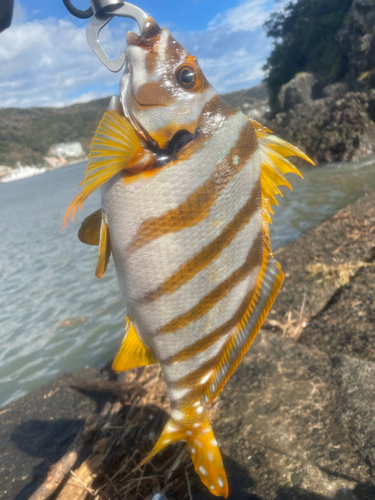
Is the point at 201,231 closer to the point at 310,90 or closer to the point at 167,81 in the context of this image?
the point at 167,81

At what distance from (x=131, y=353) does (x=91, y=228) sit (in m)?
0.57

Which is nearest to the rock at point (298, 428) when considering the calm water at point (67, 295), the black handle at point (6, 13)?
the black handle at point (6, 13)

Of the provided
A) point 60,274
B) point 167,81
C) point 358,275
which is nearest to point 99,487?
point 167,81

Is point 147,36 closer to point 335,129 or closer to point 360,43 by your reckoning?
point 335,129

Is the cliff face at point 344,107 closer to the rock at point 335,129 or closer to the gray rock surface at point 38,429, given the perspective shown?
the rock at point 335,129

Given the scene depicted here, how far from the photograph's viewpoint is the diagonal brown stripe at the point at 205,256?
1220mm

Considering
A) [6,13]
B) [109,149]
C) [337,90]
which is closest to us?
[109,149]

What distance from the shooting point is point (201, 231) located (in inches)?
46.9

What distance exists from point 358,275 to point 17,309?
726 cm

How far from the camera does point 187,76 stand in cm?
116

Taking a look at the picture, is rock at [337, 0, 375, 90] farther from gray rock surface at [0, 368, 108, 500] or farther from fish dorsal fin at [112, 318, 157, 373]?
fish dorsal fin at [112, 318, 157, 373]

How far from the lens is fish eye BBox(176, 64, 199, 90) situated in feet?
3.81

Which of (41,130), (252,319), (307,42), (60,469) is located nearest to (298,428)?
(252,319)

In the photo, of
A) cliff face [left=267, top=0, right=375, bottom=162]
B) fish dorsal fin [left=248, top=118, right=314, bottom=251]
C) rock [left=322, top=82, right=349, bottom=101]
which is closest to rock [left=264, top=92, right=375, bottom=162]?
cliff face [left=267, top=0, right=375, bottom=162]
